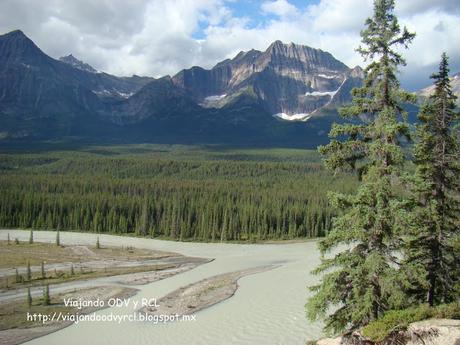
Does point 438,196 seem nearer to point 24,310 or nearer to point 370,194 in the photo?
point 370,194

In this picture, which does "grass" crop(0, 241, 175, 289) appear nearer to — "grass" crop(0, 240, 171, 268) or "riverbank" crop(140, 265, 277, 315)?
"grass" crop(0, 240, 171, 268)

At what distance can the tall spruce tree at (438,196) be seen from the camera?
919 inches

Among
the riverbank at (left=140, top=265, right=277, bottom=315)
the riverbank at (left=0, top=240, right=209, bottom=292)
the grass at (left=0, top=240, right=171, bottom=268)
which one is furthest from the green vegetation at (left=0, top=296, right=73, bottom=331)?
the grass at (left=0, top=240, right=171, bottom=268)

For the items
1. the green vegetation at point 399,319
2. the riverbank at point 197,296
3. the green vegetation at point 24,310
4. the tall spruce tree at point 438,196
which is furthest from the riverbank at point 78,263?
the green vegetation at point 399,319

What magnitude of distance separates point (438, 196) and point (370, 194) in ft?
21.4

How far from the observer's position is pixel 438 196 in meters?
23.9

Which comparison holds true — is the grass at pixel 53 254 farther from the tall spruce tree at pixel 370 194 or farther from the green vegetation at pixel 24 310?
the tall spruce tree at pixel 370 194

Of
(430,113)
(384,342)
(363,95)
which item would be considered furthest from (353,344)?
(430,113)

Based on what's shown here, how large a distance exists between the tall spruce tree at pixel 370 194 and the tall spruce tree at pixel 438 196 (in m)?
3.77

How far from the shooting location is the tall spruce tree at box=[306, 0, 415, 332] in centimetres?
1939

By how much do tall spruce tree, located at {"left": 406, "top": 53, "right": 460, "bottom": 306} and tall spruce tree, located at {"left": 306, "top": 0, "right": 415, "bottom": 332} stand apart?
377cm

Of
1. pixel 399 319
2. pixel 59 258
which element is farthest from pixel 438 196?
pixel 59 258

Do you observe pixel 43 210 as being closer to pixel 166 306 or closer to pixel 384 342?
pixel 166 306

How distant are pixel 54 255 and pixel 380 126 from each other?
96073 mm
